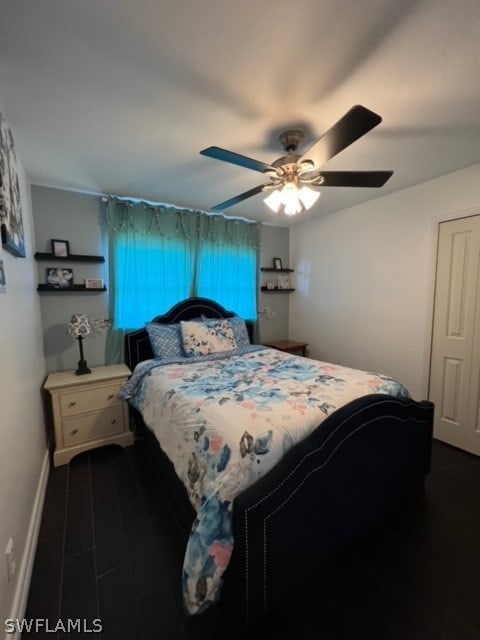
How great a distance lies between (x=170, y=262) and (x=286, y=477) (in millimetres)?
2599

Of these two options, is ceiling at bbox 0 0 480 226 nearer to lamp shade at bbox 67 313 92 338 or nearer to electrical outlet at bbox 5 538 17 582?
lamp shade at bbox 67 313 92 338

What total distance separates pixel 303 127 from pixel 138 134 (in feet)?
3.45

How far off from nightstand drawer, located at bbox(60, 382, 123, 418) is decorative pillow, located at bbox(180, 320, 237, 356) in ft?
2.43

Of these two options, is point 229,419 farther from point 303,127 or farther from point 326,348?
point 326,348

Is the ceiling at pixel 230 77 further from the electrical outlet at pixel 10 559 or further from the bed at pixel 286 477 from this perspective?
the electrical outlet at pixel 10 559

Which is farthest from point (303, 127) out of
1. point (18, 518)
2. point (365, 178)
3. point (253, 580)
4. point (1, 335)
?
point (18, 518)

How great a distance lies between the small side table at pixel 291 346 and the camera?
365 cm

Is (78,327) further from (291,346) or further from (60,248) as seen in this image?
(291,346)

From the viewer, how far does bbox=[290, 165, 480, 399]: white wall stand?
2559 millimetres

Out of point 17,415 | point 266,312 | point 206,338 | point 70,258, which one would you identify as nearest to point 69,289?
point 70,258

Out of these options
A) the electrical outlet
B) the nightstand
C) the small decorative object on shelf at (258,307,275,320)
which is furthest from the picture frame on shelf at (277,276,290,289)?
the electrical outlet

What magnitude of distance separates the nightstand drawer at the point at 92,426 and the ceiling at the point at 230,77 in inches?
82.6

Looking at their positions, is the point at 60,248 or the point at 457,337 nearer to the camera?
the point at 457,337

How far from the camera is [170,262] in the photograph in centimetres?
314
